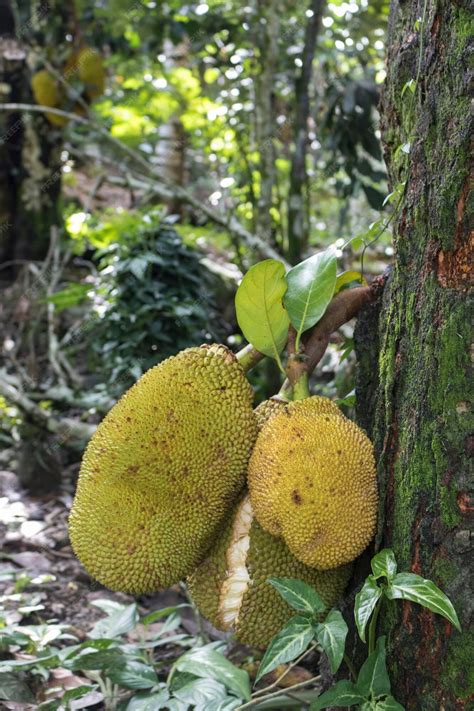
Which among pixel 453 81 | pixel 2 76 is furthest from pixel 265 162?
pixel 453 81

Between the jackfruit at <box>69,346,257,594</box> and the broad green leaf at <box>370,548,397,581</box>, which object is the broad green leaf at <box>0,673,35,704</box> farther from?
the broad green leaf at <box>370,548,397,581</box>

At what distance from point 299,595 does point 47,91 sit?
395cm

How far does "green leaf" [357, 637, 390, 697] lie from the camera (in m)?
0.92

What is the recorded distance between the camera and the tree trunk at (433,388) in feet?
2.91

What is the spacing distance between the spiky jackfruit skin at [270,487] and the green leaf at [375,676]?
0.64ft

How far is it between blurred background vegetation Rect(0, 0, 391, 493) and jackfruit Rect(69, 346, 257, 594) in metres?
1.03

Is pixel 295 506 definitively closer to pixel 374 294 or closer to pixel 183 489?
pixel 183 489

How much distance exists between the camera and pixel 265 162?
3312 millimetres

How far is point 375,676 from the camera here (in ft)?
3.04

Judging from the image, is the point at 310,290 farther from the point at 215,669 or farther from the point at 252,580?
Result: the point at 215,669

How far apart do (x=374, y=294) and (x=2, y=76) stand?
3.83m

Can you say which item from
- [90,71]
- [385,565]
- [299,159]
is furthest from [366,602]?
[90,71]

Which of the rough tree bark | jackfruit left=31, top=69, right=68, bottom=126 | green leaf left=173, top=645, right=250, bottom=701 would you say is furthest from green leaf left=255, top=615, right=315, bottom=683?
jackfruit left=31, top=69, right=68, bottom=126

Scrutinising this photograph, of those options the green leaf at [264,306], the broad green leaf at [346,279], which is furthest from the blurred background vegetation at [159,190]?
the green leaf at [264,306]
